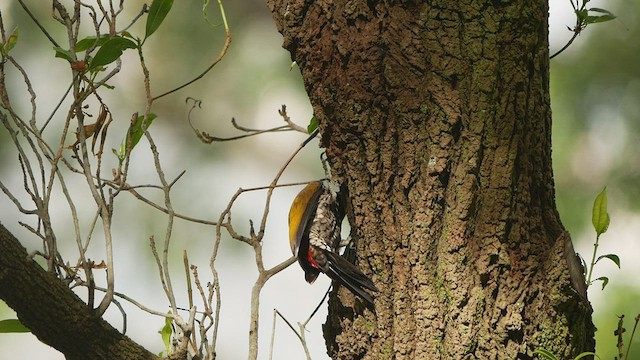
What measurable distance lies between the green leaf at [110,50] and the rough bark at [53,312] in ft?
1.33

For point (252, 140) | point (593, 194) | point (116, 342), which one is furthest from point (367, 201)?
point (252, 140)

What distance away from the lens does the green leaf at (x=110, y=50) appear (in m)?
1.60

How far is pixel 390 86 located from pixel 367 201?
0.77ft

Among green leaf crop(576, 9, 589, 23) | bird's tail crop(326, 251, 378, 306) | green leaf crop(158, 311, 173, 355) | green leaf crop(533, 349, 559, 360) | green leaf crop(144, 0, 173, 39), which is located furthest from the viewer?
green leaf crop(158, 311, 173, 355)

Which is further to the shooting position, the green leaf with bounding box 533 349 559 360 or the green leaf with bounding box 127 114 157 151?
the green leaf with bounding box 127 114 157 151

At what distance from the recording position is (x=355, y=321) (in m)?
1.59

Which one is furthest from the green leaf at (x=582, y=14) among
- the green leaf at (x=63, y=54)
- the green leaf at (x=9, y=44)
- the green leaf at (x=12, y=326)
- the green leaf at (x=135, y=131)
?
the green leaf at (x=12, y=326)

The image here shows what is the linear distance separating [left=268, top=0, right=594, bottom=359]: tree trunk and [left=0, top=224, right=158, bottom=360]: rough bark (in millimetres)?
493

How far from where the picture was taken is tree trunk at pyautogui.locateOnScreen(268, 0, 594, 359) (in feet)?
4.75

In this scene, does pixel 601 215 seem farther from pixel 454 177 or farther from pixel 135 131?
pixel 135 131

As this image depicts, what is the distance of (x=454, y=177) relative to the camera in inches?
58.4

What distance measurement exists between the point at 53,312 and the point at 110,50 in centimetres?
55

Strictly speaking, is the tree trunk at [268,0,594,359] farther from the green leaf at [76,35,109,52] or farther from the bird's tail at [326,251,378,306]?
the green leaf at [76,35,109,52]

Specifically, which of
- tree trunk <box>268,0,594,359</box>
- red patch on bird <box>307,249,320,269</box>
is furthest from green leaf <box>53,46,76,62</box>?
red patch on bird <box>307,249,320,269</box>
